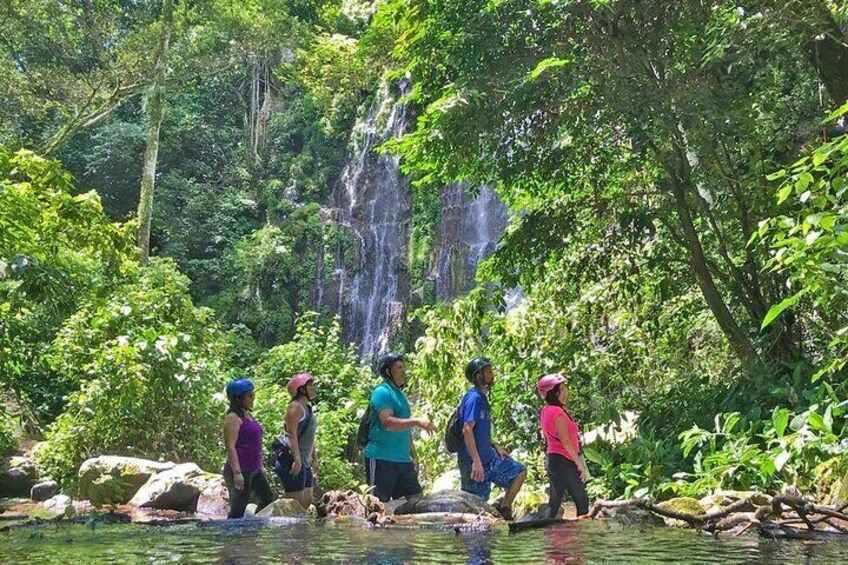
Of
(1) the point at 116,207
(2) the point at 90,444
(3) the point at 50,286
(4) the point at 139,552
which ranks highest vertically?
(1) the point at 116,207

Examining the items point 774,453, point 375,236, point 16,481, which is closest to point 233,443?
point 774,453

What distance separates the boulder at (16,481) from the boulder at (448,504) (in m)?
8.40

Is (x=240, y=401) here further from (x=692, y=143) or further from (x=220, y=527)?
(x=692, y=143)

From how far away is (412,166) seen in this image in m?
10.0

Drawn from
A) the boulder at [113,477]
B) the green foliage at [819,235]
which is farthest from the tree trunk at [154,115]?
the green foliage at [819,235]

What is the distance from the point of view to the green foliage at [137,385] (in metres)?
11.4

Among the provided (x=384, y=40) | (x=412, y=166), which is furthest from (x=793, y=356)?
(x=384, y=40)

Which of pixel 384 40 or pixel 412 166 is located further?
pixel 384 40

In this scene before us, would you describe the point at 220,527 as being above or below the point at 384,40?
below

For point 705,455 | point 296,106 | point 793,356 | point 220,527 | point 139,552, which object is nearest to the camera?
point 139,552

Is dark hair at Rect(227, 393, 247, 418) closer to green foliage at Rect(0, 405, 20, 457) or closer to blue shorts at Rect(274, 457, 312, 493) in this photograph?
blue shorts at Rect(274, 457, 312, 493)

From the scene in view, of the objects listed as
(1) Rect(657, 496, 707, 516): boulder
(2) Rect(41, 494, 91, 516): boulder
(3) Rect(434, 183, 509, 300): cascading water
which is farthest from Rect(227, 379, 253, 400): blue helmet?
(3) Rect(434, 183, 509, 300): cascading water

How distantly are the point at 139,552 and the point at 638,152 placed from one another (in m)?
7.08

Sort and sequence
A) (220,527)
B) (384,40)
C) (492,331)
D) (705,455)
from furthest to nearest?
(384,40)
(492,331)
(705,455)
(220,527)
